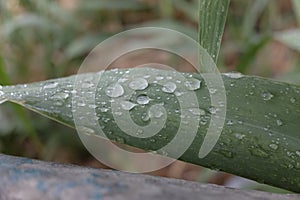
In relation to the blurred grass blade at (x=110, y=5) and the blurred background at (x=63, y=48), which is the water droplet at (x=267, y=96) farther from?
the blurred grass blade at (x=110, y=5)

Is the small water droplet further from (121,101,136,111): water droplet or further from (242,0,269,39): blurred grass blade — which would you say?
(242,0,269,39): blurred grass blade

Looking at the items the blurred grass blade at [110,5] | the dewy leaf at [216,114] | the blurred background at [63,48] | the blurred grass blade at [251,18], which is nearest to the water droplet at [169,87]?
the dewy leaf at [216,114]

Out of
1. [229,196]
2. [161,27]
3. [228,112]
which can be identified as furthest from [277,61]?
[229,196]

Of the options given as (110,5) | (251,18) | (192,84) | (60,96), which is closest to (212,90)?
(192,84)

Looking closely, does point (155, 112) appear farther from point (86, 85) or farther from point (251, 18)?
point (251, 18)

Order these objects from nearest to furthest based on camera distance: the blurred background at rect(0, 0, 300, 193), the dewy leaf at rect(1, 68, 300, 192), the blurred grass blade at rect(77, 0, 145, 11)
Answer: the dewy leaf at rect(1, 68, 300, 192)
the blurred background at rect(0, 0, 300, 193)
the blurred grass blade at rect(77, 0, 145, 11)

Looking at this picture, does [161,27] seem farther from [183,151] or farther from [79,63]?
[183,151]

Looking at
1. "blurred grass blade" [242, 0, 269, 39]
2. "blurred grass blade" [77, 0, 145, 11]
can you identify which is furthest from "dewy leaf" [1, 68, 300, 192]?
"blurred grass blade" [77, 0, 145, 11]

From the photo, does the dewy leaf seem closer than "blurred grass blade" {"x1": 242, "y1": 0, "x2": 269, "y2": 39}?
Yes
